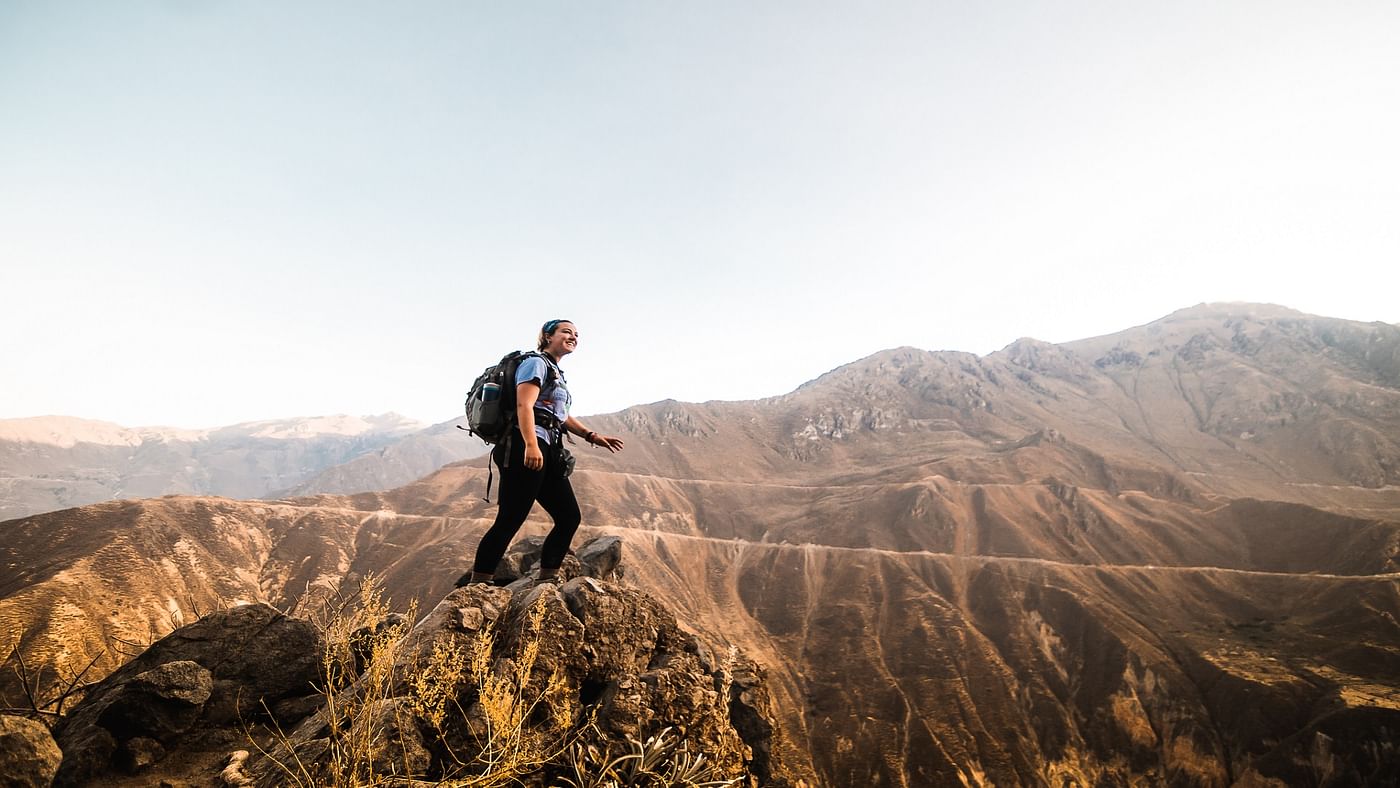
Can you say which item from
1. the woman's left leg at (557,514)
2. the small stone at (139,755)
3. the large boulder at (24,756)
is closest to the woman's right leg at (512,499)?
the woman's left leg at (557,514)

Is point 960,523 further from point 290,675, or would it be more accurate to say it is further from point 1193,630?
point 290,675

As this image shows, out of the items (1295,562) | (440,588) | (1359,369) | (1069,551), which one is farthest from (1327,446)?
(440,588)

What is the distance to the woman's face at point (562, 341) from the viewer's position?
5852 millimetres

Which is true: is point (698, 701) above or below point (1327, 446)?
above

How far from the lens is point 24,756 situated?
346 cm

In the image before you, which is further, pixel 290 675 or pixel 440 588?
pixel 440 588

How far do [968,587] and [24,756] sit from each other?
89.5 metres

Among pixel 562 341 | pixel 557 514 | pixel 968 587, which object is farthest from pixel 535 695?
pixel 968 587

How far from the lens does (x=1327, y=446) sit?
5512 inches

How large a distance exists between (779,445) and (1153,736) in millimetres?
113794

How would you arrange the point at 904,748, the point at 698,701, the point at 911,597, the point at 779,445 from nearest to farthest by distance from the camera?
the point at 698,701
the point at 904,748
the point at 911,597
the point at 779,445

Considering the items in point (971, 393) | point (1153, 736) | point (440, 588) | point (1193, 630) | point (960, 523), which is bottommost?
point (1153, 736)

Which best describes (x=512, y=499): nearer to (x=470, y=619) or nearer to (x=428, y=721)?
(x=470, y=619)

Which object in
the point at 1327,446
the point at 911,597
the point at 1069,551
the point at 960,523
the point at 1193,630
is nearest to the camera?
the point at 1193,630
